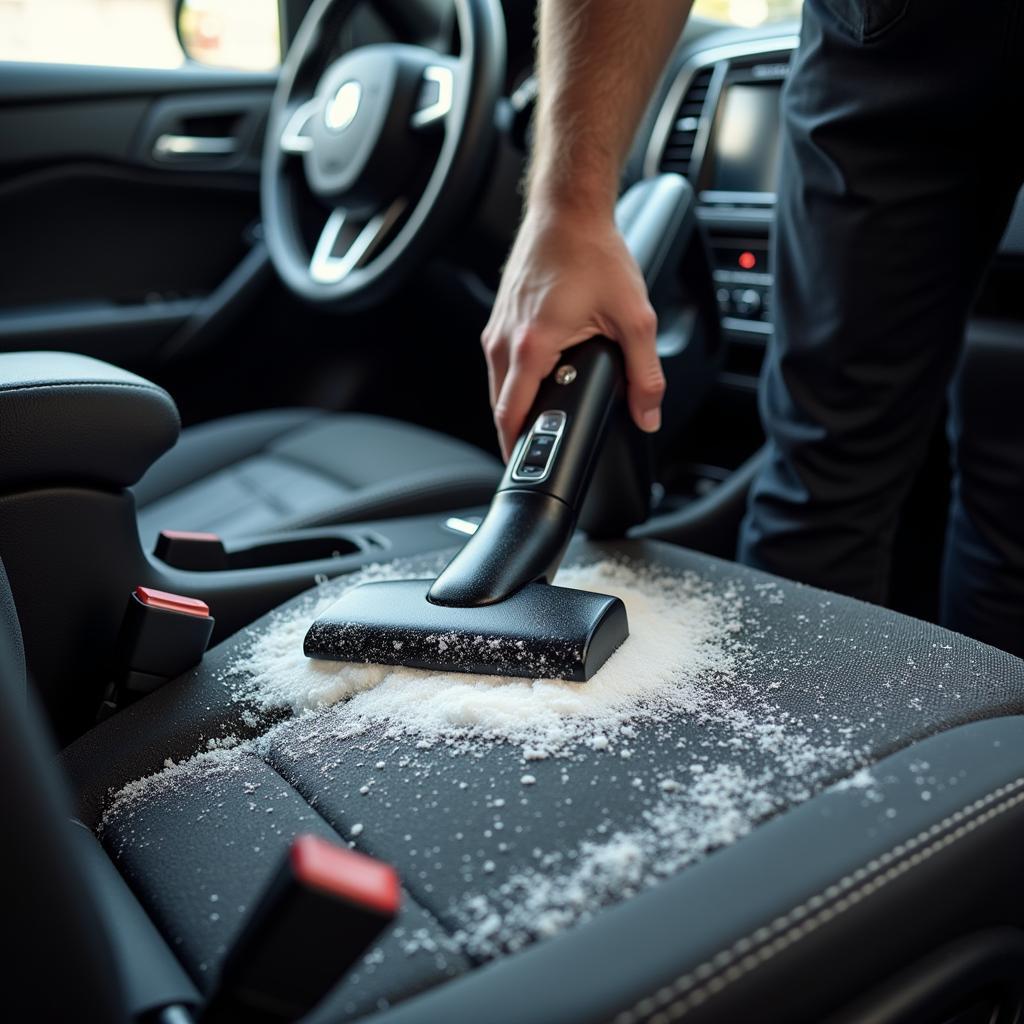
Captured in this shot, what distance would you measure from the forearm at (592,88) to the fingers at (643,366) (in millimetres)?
111

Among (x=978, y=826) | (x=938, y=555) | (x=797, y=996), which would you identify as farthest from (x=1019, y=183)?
(x=797, y=996)

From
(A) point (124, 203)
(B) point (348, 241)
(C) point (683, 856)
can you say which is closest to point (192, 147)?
(A) point (124, 203)

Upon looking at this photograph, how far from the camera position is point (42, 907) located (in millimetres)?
344

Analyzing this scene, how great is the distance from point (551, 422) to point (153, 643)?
35 cm

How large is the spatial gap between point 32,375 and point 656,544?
537mm

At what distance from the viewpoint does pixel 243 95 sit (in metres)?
2.02

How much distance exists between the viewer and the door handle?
1951 mm

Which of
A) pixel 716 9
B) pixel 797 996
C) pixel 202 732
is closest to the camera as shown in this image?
pixel 797 996

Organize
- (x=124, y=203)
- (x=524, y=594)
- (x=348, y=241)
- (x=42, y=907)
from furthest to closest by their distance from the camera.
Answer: (x=124, y=203) → (x=348, y=241) → (x=524, y=594) → (x=42, y=907)

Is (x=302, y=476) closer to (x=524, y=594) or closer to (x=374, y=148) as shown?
(x=374, y=148)

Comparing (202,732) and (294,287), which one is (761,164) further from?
(202,732)

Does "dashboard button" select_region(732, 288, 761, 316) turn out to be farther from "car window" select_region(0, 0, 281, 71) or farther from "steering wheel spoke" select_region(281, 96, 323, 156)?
"car window" select_region(0, 0, 281, 71)

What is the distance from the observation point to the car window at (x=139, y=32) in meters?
1.85

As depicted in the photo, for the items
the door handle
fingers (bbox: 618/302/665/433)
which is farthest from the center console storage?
the door handle
